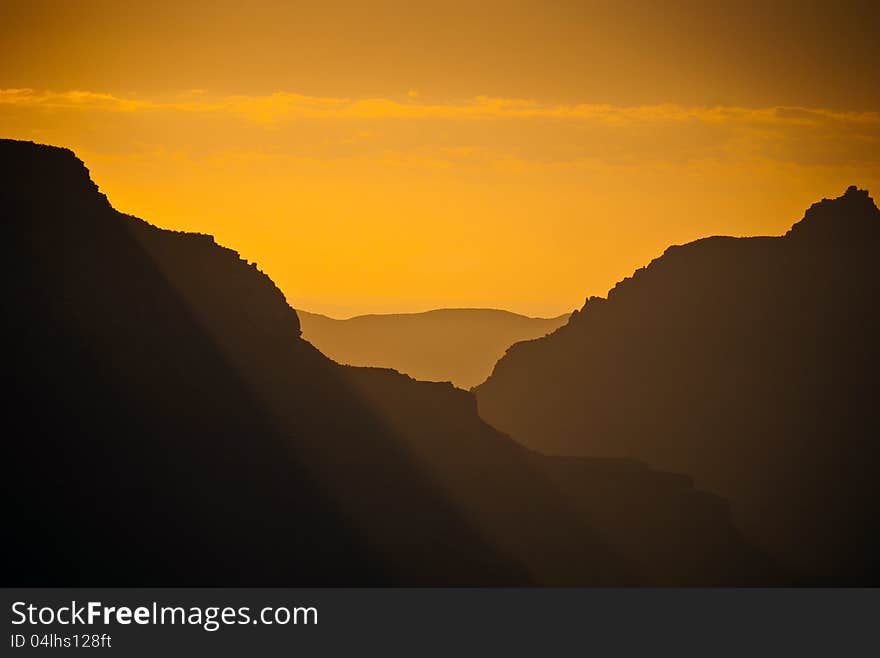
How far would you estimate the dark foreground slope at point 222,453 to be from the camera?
13775 cm

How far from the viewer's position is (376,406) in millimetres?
167500

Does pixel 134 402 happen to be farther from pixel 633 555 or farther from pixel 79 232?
pixel 633 555

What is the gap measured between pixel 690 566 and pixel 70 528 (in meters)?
75.2

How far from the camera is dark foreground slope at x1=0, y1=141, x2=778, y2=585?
452 feet

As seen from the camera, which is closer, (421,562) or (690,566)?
(421,562)

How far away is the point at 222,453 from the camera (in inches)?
5842

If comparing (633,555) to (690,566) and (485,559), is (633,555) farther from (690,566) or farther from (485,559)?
(485,559)

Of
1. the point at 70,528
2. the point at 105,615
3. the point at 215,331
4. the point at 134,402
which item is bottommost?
the point at 105,615

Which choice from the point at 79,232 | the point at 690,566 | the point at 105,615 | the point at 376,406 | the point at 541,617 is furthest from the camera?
the point at 690,566

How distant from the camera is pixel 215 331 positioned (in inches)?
6240

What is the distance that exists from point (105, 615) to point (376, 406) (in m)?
63.0

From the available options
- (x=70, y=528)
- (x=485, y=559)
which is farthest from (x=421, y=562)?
(x=70, y=528)

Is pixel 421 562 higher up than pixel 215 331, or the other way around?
pixel 215 331

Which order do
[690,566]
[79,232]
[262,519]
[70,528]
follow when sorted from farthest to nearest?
[690,566] < [79,232] < [262,519] < [70,528]
